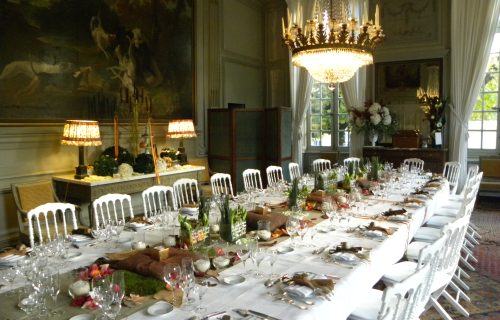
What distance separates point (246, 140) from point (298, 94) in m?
1.85

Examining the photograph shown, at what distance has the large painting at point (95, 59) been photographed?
4.71m

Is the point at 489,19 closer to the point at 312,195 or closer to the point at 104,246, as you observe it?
the point at 312,195

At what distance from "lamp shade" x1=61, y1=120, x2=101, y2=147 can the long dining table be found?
227cm

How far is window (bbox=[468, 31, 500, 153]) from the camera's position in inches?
295

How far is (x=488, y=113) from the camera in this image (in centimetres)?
758

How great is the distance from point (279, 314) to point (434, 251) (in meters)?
0.92

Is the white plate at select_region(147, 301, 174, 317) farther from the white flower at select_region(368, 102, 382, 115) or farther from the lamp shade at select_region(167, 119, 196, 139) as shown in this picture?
the white flower at select_region(368, 102, 382, 115)

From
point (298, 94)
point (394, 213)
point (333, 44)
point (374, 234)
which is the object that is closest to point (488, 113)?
point (298, 94)

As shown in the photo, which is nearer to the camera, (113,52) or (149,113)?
(113,52)

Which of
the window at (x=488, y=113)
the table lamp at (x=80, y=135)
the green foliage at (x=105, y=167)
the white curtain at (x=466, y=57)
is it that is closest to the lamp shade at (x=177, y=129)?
the green foliage at (x=105, y=167)

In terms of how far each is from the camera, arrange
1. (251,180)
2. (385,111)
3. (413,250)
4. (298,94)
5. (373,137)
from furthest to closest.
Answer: (298,94) < (373,137) < (385,111) < (251,180) < (413,250)

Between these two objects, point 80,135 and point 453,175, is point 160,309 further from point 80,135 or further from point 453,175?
point 453,175

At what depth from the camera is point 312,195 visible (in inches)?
150

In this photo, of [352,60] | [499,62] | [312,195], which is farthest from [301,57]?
[499,62]
